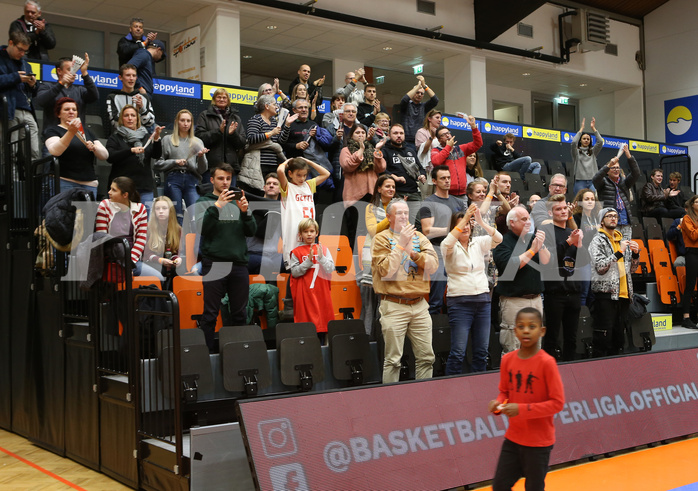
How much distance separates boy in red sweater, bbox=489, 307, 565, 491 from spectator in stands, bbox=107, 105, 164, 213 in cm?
446

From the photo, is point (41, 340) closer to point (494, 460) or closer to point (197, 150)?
point (197, 150)

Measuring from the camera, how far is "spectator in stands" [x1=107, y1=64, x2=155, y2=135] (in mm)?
8523

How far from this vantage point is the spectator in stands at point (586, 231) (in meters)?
7.45

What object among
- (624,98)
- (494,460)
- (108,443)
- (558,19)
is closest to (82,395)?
(108,443)

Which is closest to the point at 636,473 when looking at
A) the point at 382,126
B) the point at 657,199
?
the point at 382,126

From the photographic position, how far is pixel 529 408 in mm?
3914

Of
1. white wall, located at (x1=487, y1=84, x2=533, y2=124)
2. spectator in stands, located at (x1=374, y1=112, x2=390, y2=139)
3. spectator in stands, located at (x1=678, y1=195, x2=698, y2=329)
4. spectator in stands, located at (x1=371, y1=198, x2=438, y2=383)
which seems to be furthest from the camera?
white wall, located at (x1=487, y1=84, x2=533, y2=124)

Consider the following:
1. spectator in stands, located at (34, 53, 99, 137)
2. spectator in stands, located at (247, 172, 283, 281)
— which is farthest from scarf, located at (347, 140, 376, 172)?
spectator in stands, located at (34, 53, 99, 137)

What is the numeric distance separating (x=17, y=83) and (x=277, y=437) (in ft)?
16.7

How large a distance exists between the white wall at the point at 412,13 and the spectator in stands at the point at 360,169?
22.6ft

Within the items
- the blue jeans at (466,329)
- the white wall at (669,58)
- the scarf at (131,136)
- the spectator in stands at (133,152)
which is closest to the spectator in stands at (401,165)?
the blue jeans at (466,329)

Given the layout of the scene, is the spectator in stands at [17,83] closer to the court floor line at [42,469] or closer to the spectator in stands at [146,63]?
the spectator in stands at [146,63]

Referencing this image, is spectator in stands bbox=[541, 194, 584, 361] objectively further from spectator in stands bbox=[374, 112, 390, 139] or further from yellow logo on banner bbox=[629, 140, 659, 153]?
yellow logo on banner bbox=[629, 140, 659, 153]

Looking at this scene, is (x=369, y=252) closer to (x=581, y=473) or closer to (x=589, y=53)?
(x=581, y=473)
